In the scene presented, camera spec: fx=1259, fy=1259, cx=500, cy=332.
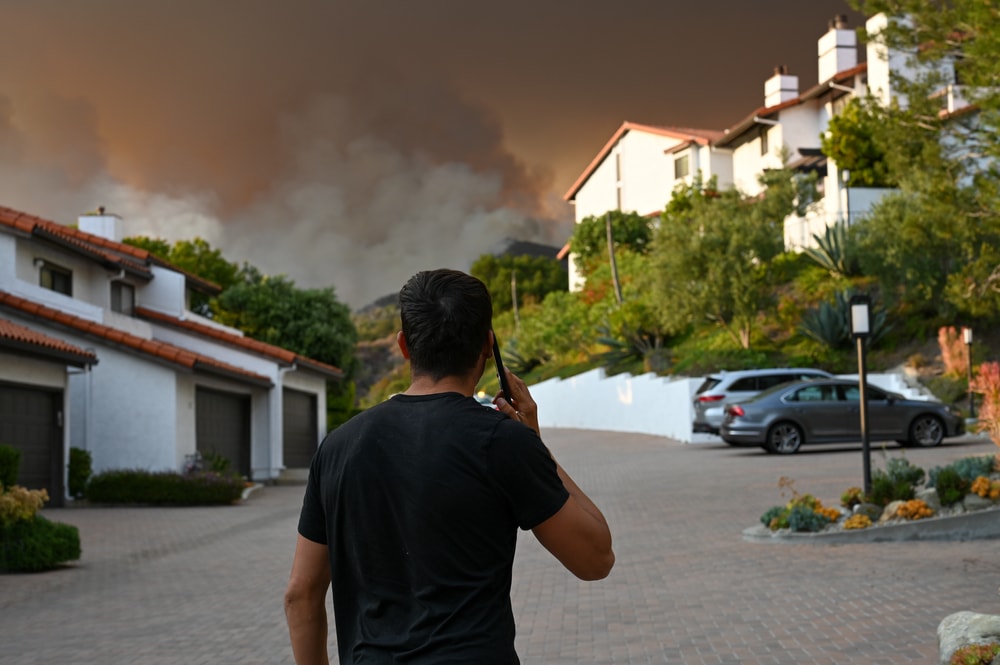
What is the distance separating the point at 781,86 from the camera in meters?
57.3

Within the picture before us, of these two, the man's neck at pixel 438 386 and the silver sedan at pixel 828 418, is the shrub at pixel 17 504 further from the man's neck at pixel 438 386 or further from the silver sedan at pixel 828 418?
the silver sedan at pixel 828 418

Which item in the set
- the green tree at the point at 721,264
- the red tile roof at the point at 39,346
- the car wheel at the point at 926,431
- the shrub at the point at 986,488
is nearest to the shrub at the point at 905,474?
the shrub at the point at 986,488

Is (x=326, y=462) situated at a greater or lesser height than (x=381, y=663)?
greater

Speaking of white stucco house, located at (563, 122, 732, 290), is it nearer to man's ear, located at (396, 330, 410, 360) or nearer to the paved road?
the paved road

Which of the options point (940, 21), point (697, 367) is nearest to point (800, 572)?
point (940, 21)

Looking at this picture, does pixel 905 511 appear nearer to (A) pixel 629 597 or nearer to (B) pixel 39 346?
(A) pixel 629 597

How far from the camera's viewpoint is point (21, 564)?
13516 mm

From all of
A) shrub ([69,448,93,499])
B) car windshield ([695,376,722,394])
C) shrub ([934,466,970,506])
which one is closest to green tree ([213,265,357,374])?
car windshield ([695,376,722,394])

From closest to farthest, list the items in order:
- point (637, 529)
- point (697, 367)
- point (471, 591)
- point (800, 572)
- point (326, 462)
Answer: point (471, 591), point (326, 462), point (800, 572), point (637, 529), point (697, 367)

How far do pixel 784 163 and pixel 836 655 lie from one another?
4142 cm

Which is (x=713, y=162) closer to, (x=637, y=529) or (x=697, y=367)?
(x=697, y=367)

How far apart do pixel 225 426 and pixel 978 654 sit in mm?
26446

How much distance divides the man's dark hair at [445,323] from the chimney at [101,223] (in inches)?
1412

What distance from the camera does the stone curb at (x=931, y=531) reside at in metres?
13.8
